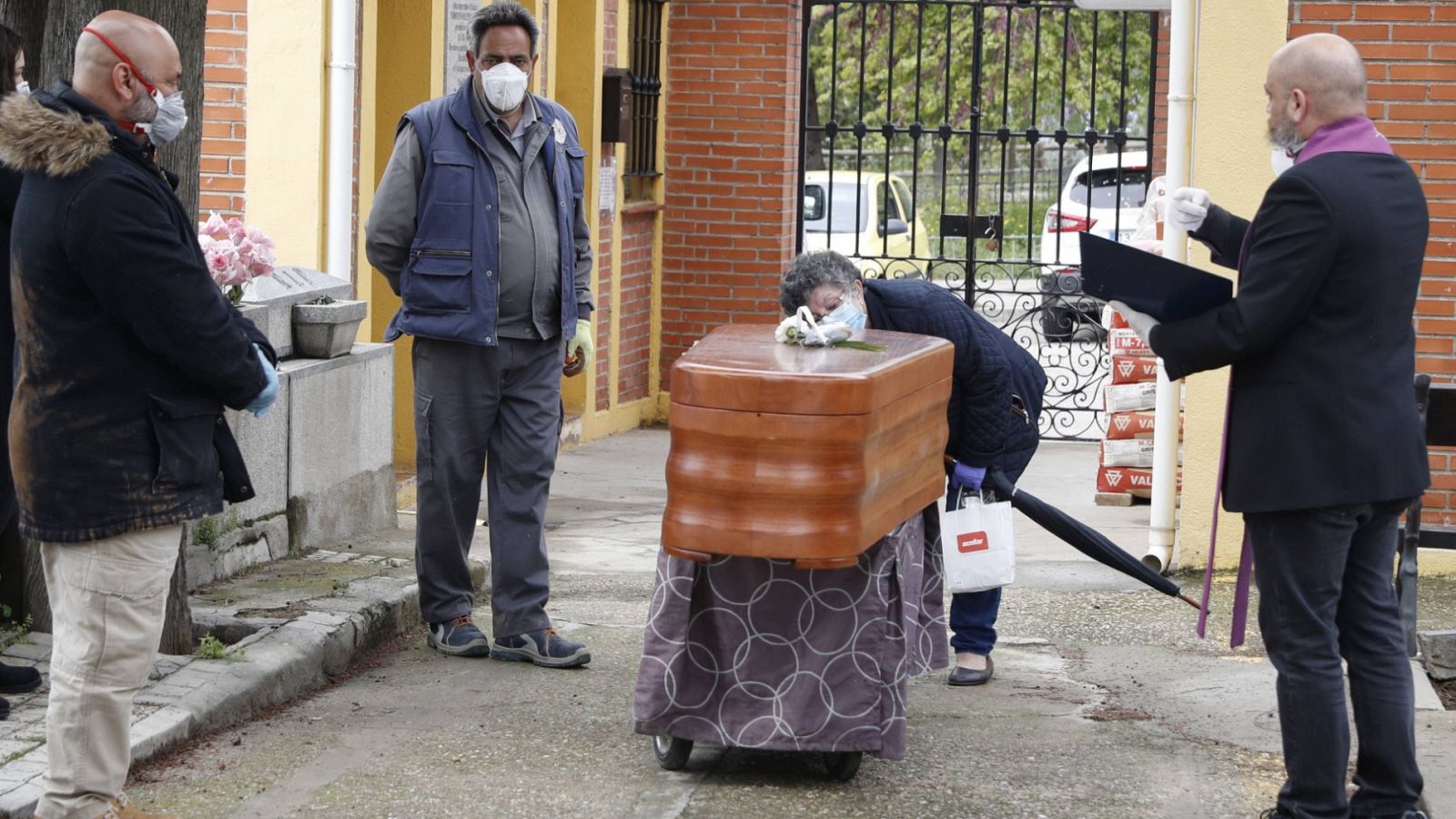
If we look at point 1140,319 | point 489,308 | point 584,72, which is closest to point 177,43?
point 489,308

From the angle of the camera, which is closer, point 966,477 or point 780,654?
point 780,654

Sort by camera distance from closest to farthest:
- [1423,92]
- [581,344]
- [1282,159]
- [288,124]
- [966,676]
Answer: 1. [1282,159]
2. [966,676]
3. [581,344]
4. [1423,92]
5. [288,124]

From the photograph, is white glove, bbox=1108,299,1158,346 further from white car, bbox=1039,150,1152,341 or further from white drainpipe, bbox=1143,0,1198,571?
white car, bbox=1039,150,1152,341

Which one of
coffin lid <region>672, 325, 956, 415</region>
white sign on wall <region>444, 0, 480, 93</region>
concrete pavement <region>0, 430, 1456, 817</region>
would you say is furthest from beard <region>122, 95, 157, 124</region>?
white sign on wall <region>444, 0, 480, 93</region>

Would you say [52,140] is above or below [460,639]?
above

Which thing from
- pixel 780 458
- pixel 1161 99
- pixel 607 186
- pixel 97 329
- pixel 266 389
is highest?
pixel 1161 99

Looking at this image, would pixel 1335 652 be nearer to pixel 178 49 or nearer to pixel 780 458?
pixel 780 458

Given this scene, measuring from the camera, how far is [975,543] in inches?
223

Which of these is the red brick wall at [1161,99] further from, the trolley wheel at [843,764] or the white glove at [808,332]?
the trolley wheel at [843,764]

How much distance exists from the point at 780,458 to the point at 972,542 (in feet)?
5.07

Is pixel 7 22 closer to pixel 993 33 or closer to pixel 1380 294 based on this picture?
pixel 1380 294

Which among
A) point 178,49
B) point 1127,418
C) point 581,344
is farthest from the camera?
point 1127,418

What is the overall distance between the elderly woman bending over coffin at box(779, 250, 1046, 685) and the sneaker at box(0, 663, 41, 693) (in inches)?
89.5

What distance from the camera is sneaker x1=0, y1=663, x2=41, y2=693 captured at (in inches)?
199
